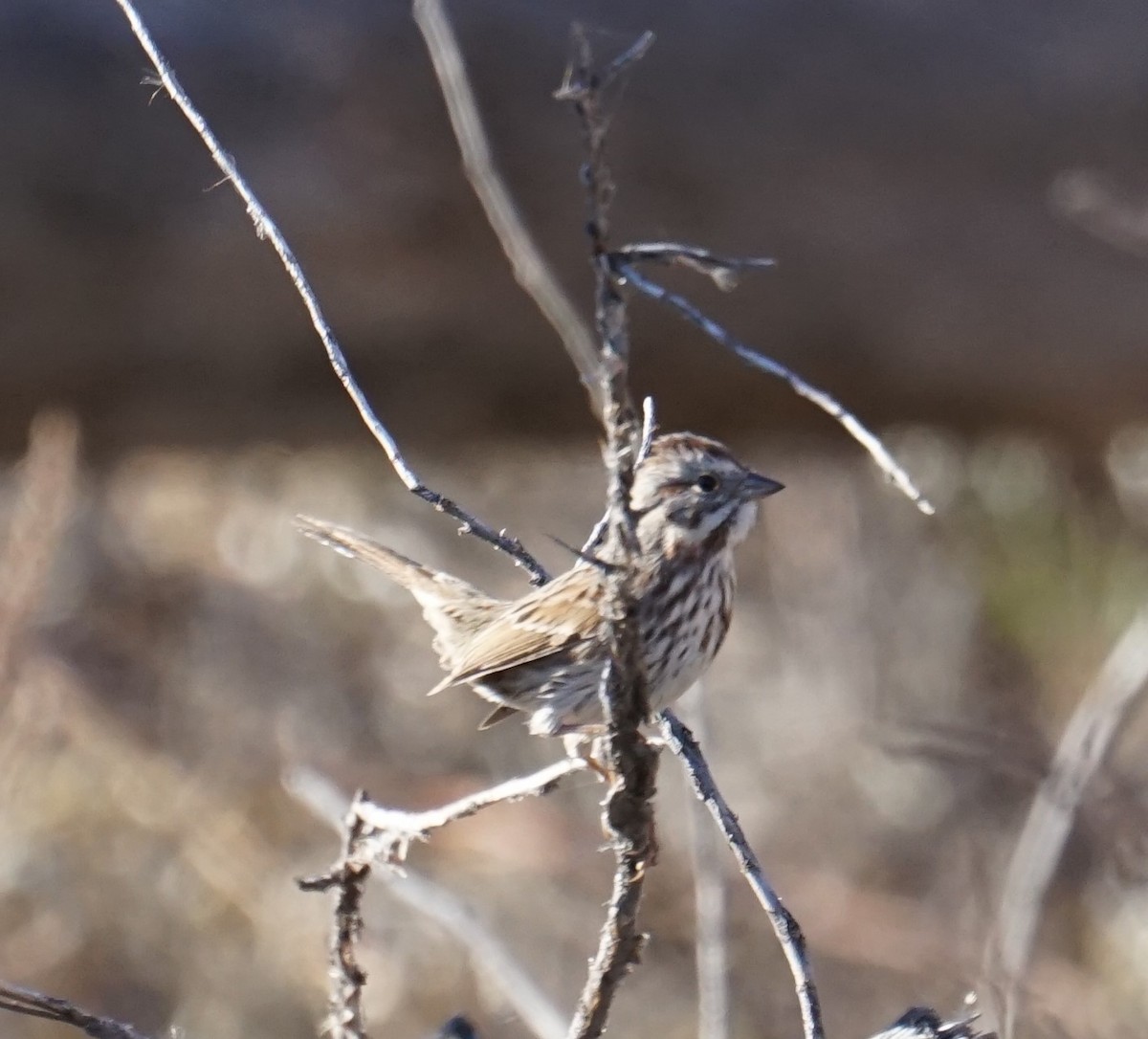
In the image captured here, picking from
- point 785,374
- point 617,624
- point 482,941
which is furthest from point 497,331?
point 617,624

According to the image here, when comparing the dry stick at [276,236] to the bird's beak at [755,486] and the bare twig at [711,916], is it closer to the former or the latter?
the bare twig at [711,916]

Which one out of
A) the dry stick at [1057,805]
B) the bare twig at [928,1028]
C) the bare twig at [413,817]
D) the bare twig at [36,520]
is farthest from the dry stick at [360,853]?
the bare twig at [36,520]

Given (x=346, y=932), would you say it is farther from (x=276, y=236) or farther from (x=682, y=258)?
(x=682, y=258)

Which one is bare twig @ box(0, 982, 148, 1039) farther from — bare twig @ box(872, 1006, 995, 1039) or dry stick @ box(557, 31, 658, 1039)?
bare twig @ box(872, 1006, 995, 1039)

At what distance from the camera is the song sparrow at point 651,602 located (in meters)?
2.97

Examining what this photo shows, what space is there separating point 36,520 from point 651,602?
173 centimetres

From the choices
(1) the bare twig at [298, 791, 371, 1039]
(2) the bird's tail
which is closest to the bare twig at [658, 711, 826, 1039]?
(1) the bare twig at [298, 791, 371, 1039]

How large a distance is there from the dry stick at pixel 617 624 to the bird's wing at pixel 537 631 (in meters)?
1.05

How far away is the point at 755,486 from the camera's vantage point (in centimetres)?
315

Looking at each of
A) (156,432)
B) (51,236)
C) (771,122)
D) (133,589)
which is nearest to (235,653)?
(133,589)

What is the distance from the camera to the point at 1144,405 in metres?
4.37

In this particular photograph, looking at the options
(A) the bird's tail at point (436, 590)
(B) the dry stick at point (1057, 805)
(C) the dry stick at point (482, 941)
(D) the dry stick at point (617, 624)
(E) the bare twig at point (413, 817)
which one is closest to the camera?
(D) the dry stick at point (617, 624)

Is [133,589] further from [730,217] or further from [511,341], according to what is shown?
[730,217]

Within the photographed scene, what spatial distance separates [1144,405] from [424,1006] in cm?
307
